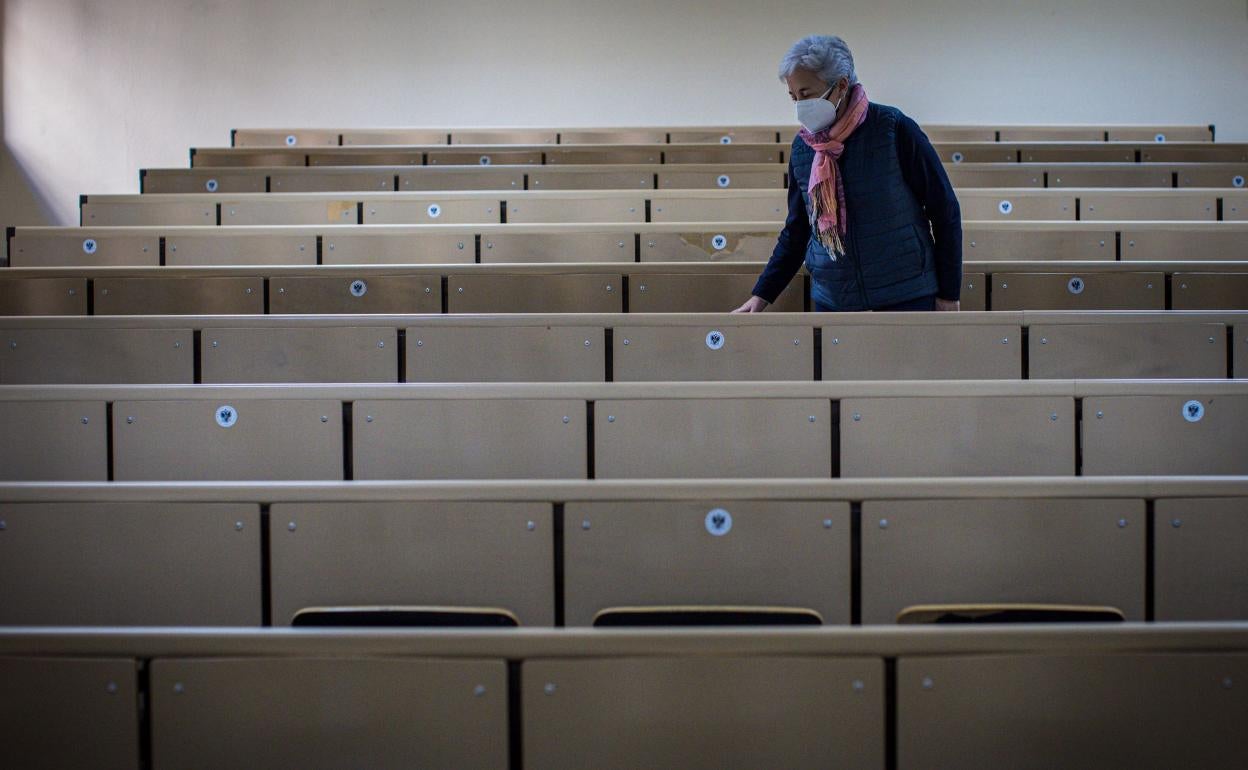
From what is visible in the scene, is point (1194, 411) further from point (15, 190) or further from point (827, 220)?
point (15, 190)

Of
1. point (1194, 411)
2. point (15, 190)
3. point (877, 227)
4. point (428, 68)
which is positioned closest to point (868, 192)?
point (877, 227)

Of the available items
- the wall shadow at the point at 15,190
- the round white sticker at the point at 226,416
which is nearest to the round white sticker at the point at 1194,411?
the round white sticker at the point at 226,416

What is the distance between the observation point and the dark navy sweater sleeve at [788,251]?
45.8 inches

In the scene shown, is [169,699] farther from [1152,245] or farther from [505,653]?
[1152,245]

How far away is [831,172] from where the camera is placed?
1089 millimetres

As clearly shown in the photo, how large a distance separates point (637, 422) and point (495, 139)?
1.79m

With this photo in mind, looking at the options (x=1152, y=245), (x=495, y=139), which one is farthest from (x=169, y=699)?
(x=495, y=139)

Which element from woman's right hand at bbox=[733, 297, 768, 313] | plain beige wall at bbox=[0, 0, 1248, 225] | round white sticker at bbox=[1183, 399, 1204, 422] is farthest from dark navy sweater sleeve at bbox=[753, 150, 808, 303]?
plain beige wall at bbox=[0, 0, 1248, 225]

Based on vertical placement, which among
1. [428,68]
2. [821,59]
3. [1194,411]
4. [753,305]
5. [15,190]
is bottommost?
[1194,411]

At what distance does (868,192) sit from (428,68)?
6.22 feet

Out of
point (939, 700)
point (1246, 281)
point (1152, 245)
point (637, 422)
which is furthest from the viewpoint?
point (1152, 245)

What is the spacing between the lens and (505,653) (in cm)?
55

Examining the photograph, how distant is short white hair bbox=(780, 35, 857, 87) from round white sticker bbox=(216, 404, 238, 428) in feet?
1.95

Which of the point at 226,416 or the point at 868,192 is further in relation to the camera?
the point at 868,192
